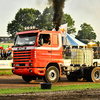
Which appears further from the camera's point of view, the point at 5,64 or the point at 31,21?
the point at 31,21

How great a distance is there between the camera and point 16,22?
91.6 metres

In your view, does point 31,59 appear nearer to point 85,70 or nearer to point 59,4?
point 85,70

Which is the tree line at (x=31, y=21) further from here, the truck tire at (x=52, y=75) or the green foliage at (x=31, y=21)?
the truck tire at (x=52, y=75)

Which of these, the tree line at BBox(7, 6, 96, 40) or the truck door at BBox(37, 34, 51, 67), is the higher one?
the tree line at BBox(7, 6, 96, 40)

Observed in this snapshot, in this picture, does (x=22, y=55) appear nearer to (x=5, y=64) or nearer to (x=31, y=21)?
(x=5, y=64)

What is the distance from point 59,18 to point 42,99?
1024 centimetres

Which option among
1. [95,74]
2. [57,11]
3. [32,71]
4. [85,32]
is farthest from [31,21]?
[32,71]

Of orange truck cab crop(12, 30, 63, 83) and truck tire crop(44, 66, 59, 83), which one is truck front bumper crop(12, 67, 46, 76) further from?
truck tire crop(44, 66, 59, 83)

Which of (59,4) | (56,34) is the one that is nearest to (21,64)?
(56,34)

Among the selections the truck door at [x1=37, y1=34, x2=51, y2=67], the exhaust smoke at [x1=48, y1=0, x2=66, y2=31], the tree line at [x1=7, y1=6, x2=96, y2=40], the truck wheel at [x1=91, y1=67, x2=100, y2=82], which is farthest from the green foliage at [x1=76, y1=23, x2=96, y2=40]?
the truck door at [x1=37, y1=34, x2=51, y2=67]

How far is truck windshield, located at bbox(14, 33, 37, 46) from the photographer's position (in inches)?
579

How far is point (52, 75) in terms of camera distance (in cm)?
1536

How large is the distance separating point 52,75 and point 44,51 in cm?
152

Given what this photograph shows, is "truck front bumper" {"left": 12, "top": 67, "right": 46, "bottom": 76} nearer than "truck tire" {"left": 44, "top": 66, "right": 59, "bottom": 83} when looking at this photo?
Yes
